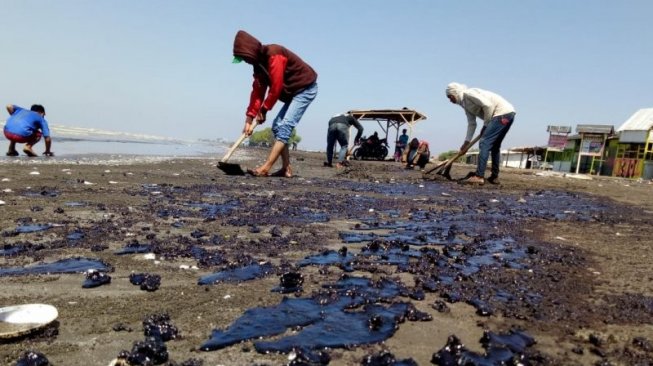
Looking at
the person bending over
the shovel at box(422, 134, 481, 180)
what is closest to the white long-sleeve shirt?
the shovel at box(422, 134, 481, 180)

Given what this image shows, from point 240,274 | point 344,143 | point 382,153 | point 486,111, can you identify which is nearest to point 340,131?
point 344,143

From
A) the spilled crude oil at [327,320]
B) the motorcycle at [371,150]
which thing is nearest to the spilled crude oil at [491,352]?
the spilled crude oil at [327,320]

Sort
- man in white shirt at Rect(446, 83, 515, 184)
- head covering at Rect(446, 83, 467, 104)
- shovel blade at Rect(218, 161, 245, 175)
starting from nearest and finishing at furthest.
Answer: shovel blade at Rect(218, 161, 245, 175), man in white shirt at Rect(446, 83, 515, 184), head covering at Rect(446, 83, 467, 104)

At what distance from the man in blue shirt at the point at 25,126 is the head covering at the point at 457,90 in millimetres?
10180

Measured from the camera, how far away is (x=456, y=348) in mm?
1608

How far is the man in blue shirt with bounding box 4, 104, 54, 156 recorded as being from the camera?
1139cm

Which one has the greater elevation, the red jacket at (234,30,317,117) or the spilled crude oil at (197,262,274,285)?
the red jacket at (234,30,317,117)

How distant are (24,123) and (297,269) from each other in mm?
11690

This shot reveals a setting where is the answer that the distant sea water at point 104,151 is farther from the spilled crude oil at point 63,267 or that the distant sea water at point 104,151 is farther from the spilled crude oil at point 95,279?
the spilled crude oil at point 95,279

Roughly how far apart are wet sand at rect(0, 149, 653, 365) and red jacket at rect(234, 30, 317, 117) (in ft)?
8.31

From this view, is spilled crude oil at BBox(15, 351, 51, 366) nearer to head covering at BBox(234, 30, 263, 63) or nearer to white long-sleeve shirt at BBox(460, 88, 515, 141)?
head covering at BBox(234, 30, 263, 63)

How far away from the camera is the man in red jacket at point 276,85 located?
7.44 metres

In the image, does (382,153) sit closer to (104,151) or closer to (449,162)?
(449,162)

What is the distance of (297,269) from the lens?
2.61m
